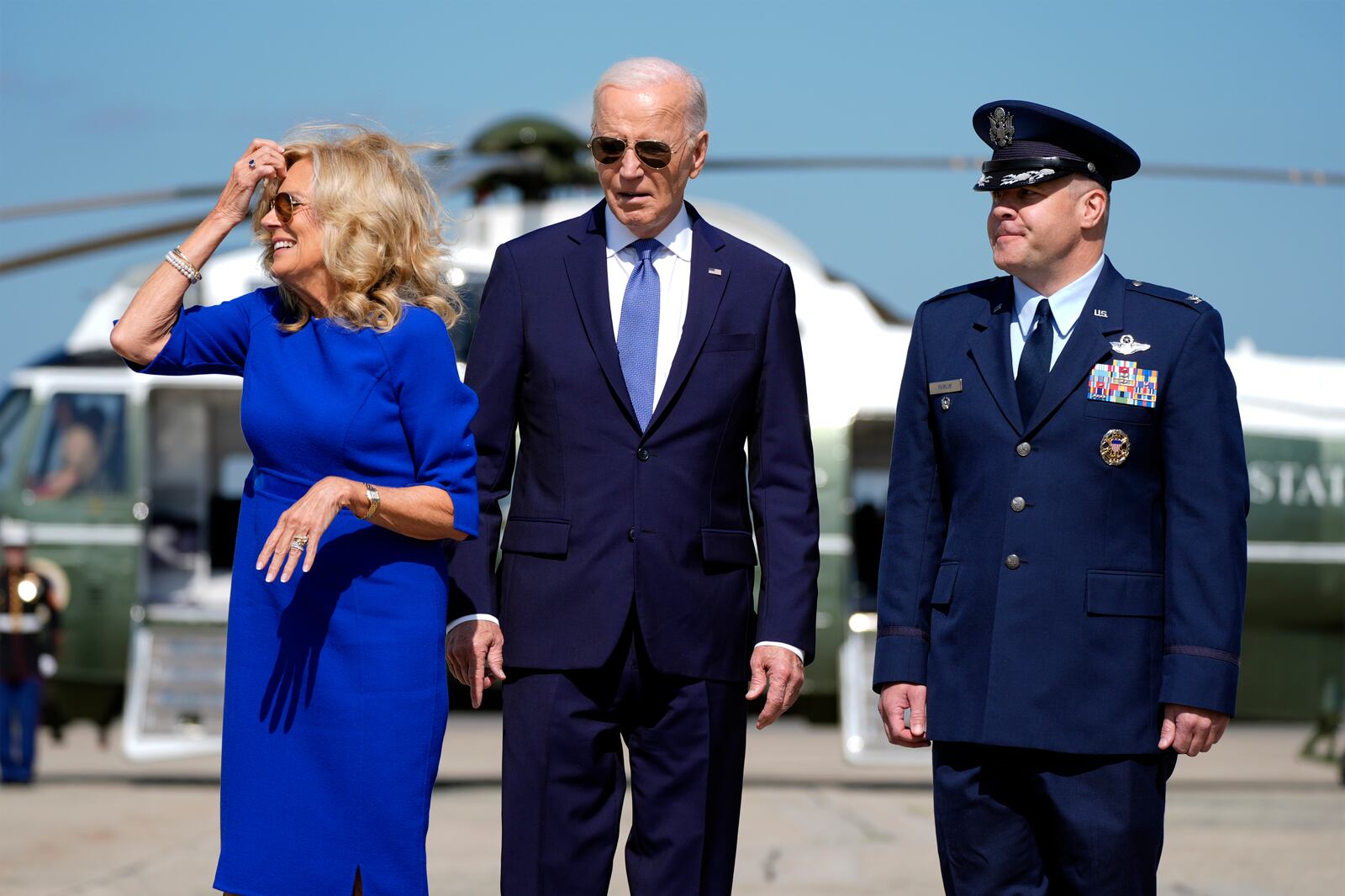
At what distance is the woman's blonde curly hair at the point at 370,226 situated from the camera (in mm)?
2936

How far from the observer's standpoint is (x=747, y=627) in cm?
334

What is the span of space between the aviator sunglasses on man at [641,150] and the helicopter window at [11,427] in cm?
848

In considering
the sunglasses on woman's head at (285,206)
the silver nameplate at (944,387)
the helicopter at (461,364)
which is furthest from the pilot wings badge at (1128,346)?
the helicopter at (461,364)

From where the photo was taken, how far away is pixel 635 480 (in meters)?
3.24

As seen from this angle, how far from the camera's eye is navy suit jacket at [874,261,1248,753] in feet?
9.72

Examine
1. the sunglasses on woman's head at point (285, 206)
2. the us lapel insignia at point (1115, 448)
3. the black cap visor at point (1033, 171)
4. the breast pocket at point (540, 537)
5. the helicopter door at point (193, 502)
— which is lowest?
the helicopter door at point (193, 502)

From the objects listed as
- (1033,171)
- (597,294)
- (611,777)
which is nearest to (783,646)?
(611,777)

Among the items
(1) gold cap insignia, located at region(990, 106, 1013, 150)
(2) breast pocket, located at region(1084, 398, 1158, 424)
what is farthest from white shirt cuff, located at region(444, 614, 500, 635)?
(1) gold cap insignia, located at region(990, 106, 1013, 150)

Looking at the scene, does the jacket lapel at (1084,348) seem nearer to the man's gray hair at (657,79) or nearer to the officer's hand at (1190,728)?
the officer's hand at (1190,728)

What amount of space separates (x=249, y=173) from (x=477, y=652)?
0.94m

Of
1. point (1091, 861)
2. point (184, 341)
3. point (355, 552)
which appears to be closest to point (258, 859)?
point (355, 552)

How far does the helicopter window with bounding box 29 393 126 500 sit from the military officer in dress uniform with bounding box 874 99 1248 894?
824 cm

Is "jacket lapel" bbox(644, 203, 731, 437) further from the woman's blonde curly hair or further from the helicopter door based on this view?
the helicopter door

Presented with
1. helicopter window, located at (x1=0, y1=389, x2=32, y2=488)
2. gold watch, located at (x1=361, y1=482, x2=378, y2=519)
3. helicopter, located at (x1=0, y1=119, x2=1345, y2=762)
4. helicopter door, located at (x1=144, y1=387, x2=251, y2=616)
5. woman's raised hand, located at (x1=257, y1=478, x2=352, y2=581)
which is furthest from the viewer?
helicopter door, located at (x1=144, y1=387, x2=251, y2=616)
